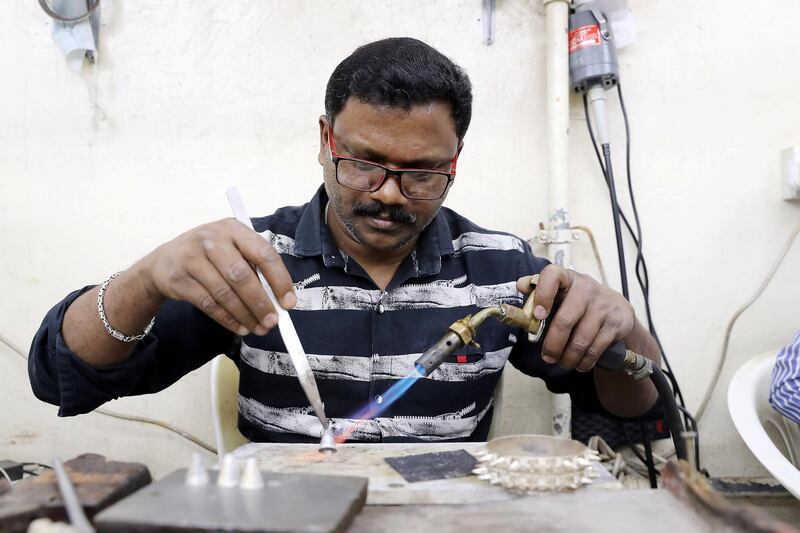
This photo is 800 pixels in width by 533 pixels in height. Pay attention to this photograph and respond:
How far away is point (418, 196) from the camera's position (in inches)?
69.1

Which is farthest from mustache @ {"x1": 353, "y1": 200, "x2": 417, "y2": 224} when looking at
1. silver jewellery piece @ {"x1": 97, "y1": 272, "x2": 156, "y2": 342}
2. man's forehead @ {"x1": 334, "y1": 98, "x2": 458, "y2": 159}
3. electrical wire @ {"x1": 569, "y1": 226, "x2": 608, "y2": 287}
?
electrical wire @ {"x1": 569, "y1": 226, "x2": 608, "y2": 287}

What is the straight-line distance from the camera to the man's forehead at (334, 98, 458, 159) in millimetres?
1685

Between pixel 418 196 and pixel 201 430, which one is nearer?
pixel 418 196

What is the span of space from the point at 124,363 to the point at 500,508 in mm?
1029

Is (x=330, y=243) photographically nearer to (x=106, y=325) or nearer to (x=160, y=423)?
(x=106, y=325)

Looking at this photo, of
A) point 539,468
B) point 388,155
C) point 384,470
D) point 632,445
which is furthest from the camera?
point 632,445

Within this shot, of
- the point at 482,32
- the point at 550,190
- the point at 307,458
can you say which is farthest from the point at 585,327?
the point at 482,32

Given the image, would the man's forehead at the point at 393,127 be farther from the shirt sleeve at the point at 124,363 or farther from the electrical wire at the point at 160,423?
the electrical wire at the point at 160,423

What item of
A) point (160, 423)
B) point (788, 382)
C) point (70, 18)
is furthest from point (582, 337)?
point (70, 18)

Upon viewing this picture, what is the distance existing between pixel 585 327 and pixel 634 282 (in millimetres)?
1136

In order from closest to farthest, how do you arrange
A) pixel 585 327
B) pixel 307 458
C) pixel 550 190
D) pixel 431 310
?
pixel 307 458
pixel 585 327
pixel 431 310
pixel 550 190

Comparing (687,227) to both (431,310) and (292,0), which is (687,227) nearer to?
(431,310)

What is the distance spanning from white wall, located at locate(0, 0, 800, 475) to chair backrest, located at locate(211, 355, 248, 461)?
53cm

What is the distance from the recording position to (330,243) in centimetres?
194
